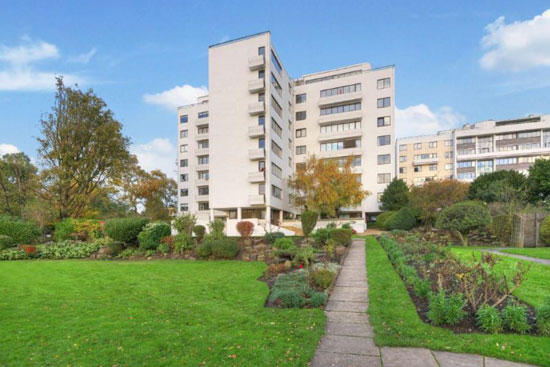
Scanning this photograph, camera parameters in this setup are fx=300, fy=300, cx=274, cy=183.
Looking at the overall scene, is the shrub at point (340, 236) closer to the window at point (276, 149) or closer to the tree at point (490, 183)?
the window at point (276, 149)

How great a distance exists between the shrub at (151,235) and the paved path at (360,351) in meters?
13.8

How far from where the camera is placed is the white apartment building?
3384 cm

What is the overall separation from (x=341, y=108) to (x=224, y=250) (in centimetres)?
3158

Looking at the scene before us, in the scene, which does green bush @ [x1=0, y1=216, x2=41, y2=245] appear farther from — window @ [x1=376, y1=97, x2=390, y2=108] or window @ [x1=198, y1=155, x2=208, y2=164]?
window @ [x1=376, y1=97, x2=390, y2=108]

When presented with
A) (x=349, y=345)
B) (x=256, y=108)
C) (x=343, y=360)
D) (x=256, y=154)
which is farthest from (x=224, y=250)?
(x=256, y=108)

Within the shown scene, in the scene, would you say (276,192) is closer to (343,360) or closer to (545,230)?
(545,230)

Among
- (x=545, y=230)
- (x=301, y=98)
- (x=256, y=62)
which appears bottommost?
(x=545, y=230)

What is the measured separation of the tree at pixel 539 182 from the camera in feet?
109

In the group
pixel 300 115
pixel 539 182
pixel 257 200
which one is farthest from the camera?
pixel 300 115

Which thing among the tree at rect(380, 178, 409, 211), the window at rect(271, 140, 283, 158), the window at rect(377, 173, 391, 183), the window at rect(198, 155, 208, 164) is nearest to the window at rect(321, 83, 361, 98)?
the window at rect(271, 140, 283, 158)

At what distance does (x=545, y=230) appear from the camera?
16.4 m

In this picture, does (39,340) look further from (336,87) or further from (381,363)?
(336,87)

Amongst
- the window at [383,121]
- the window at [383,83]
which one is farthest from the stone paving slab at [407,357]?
the window at [383,83]

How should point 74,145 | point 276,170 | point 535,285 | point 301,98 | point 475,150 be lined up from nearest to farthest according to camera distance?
point 535,285
point 74,145
point 276,170
point 301,98
point 475,150
